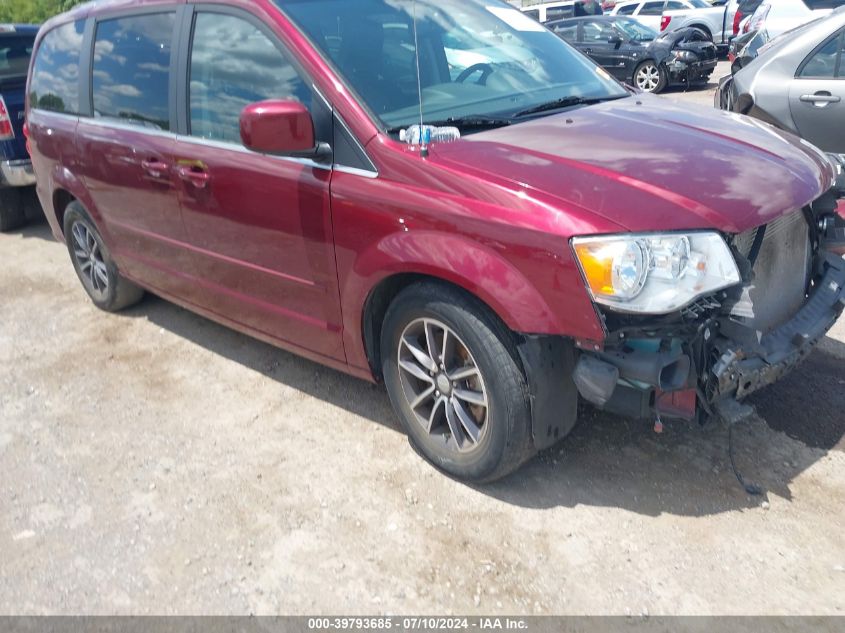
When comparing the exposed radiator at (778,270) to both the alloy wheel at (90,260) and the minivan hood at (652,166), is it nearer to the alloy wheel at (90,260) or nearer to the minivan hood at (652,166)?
the minivan hood at (652,166)

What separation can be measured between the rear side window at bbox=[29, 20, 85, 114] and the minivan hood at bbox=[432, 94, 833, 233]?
304cm

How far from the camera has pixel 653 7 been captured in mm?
22766

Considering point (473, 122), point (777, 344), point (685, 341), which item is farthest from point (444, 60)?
point (777, 344)

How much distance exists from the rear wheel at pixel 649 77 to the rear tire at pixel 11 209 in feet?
34.8

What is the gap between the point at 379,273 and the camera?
3100 mm

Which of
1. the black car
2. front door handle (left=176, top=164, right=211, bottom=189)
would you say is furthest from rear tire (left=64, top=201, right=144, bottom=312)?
the black car

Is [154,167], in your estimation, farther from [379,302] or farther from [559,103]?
[559,103]

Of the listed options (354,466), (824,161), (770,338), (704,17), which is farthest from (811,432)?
(704,17)

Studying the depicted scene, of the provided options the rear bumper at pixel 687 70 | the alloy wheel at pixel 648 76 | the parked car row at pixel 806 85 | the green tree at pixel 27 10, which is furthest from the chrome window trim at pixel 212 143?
the green tree at pixel 27 10

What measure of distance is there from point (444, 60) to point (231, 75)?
3.22 ft

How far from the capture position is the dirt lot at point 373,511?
2684mm

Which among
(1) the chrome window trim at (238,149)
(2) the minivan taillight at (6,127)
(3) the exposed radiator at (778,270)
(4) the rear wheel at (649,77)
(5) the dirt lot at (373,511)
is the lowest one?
(4) the rear wheel at (649,77)

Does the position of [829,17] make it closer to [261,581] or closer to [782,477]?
[782,477]

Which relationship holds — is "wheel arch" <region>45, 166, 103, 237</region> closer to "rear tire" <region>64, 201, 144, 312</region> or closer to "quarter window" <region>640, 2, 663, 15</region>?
"rear tire" <region>64, 201, 144, 312</region>
